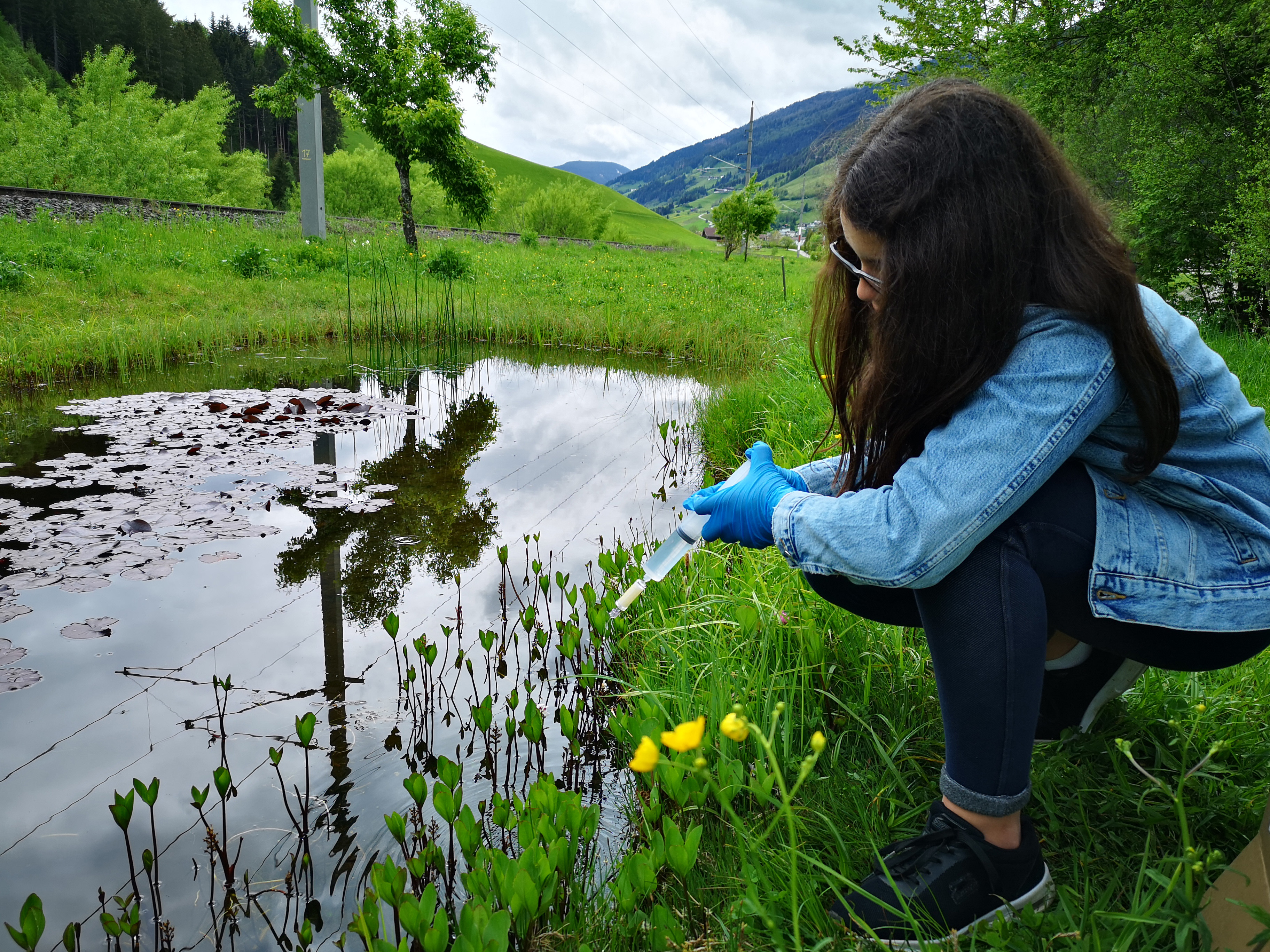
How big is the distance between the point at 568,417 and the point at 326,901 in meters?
4.21

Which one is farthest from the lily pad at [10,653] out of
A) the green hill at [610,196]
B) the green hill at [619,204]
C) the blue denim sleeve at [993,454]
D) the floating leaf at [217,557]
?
the green hill at [619,204]

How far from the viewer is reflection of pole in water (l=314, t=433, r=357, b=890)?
161 cm

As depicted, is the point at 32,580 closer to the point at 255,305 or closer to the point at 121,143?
the point at 255,305

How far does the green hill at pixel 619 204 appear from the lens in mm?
66250

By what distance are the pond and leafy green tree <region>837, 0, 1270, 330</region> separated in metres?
6.12

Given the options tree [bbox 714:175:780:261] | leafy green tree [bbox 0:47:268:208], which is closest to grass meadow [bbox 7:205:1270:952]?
leafy green tree [bbox 0:47:268:208]

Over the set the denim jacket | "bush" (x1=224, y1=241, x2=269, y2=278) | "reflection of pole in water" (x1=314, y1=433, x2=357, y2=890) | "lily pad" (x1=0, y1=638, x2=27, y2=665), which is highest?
"bush" (x1=224, y1=241, x2=269, y2=278)

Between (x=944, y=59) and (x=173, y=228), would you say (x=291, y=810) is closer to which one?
(x=173, y=228)

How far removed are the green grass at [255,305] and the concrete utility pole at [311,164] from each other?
503 millimetres

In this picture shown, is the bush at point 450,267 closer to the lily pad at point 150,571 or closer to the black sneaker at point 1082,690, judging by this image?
the lily pad at point 150,571

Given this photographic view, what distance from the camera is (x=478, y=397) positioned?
5984mm

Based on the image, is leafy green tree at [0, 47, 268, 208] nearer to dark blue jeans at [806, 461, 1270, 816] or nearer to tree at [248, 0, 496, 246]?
tree at [248, 0, 496, 246]

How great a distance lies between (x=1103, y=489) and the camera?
1.25m

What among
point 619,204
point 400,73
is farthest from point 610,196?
point 400,73
